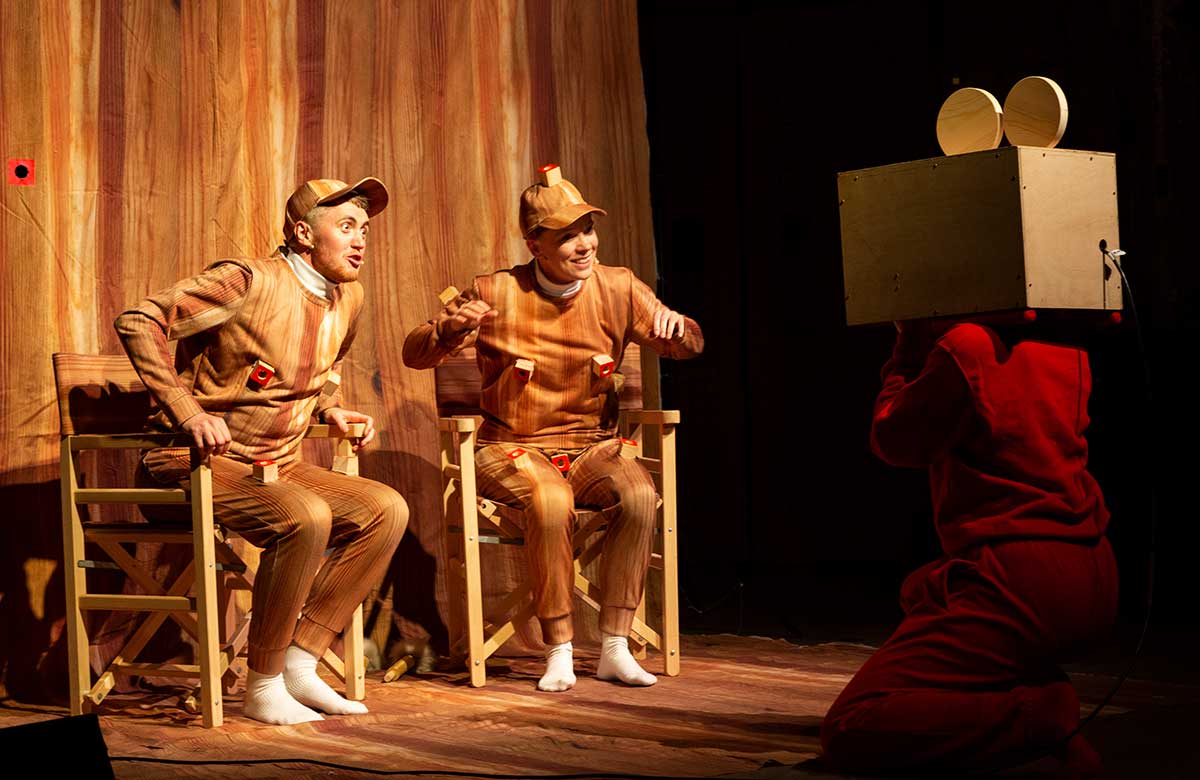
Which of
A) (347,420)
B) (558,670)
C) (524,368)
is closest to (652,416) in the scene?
(524,368)

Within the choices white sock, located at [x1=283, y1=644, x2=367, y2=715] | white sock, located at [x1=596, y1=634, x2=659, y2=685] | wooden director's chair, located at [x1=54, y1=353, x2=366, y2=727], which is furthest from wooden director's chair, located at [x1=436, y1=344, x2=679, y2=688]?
white sock, located at [x1=283, y1=644, x2=367, y2=715]

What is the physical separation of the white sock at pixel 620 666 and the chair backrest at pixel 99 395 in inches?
→ 58.0

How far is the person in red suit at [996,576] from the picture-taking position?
281cm

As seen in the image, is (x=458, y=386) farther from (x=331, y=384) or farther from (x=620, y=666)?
(x=620, y=666)

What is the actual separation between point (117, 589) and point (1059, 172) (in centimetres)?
280

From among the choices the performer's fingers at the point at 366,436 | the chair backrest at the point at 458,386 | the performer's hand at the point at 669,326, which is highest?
the performer's hand at the point at 669,326

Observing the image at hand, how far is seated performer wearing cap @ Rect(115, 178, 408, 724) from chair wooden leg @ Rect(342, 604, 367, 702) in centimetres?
8

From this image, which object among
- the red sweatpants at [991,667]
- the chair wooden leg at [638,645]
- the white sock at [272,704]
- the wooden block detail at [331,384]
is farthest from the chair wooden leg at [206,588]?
A: the red sweatpants at [991,667]

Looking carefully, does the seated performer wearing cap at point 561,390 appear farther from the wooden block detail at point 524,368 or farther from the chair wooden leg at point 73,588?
the chair wooden leg at point 73,588

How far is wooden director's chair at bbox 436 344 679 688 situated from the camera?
4227mm

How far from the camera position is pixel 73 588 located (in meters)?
3.78

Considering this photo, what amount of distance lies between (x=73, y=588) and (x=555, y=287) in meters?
1.62

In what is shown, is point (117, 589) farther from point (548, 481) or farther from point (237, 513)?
point (548, 481)

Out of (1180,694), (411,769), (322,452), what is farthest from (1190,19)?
(411,769)
